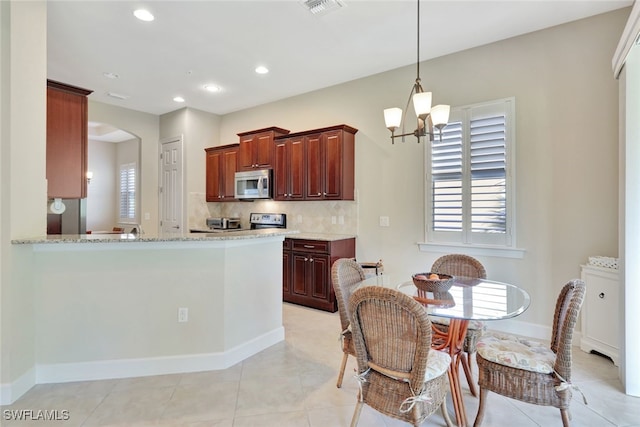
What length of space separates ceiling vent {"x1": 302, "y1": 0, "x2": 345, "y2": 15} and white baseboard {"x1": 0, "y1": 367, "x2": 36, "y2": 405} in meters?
3.57

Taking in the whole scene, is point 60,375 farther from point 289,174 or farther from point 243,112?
point 243,112

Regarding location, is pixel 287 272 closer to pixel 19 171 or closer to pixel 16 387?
pixel 16 387

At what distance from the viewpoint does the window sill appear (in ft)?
11.2

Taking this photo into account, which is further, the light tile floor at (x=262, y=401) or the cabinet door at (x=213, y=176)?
the cabinet door at (x=213, y=176)

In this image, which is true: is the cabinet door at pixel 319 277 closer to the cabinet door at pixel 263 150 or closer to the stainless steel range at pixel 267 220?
the stainless steel range at pixel 267 220

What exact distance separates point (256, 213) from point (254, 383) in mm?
3562

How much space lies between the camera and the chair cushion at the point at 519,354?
5.89 ft

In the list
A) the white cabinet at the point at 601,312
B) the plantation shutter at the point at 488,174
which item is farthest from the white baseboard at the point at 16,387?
the white cabinet at the point at 601,312

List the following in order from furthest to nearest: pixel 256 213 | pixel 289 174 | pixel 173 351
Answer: pixel 256 213 → pixel 289 174 → pixel 173 351

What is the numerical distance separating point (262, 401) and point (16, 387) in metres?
1.66

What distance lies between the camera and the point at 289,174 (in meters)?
4.89

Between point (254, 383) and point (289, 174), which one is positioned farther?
point (289, 174)

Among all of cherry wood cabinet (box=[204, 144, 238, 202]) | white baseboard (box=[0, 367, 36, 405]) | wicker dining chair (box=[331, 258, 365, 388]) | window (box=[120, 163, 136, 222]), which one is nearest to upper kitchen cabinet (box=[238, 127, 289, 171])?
cherry wood cabinet (box=[204, 144, 238, 202])

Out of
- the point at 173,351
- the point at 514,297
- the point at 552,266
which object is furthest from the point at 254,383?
the point at 552,266
